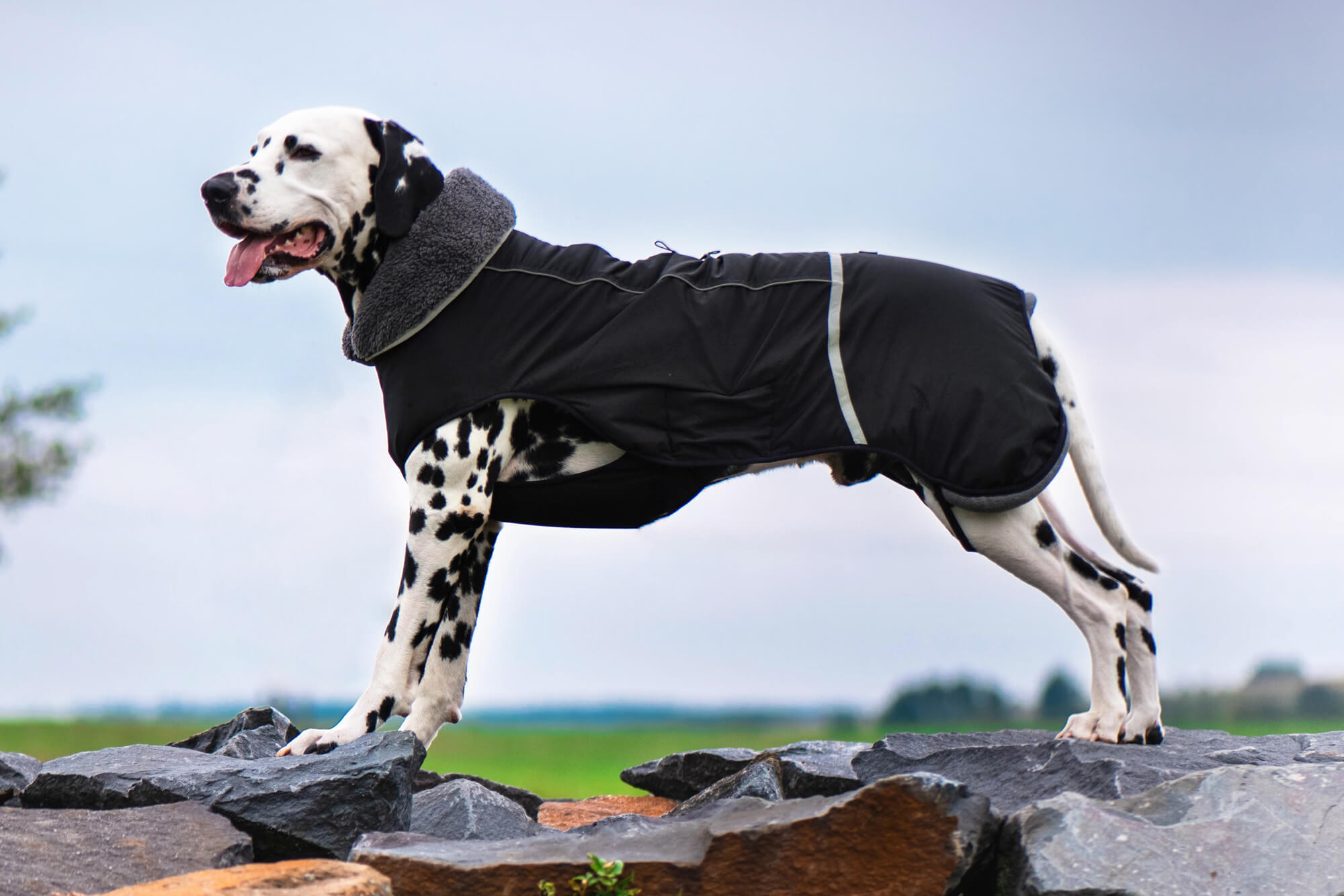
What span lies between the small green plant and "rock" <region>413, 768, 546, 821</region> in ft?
8.28

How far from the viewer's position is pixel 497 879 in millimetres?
3820

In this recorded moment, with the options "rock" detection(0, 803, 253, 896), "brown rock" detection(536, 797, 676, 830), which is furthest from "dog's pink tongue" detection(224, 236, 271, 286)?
"brown rock" detection(536, 797, 676, 830)

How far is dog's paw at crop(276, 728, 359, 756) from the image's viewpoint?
5.11 m

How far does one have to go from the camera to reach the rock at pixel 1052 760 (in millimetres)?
4805

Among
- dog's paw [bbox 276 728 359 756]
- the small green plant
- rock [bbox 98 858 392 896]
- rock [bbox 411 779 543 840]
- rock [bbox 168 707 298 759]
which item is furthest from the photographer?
rock [bbox 168 707 298 759]

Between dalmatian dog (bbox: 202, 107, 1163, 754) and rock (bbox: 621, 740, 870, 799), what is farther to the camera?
rock (bbox: 621, 740, 870, 799)

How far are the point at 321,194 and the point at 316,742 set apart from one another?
7.51ft

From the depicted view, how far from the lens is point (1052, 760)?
501cm

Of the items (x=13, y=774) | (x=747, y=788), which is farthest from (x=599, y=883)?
(x=13, y=774)

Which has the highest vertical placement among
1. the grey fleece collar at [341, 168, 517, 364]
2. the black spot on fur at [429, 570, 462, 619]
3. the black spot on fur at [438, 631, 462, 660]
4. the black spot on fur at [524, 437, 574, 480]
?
the grey fleece collar at [341, 168, 517, 364]

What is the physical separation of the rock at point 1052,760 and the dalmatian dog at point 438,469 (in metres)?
0.22

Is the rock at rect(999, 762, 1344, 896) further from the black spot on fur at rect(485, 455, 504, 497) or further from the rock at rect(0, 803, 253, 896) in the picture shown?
the rock at rect(0, 803, 253, 896)

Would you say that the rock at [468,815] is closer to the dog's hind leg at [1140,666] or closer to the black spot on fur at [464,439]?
the black spot on fur at [464,439]

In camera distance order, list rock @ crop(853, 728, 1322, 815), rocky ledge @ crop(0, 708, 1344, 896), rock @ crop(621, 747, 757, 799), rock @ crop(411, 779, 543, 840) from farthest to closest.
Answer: rock @ crop(621, 747, 757, 799) < rock @ crop(411, 779, 543, 840) < rock @ crop(853, 728, 1322, 815) < rocky ledge @ crop(0, 708, 1344, 896)
